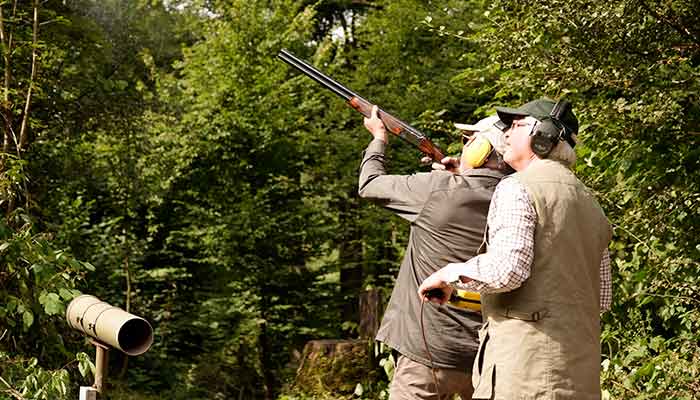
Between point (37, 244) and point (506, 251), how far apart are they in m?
3.23

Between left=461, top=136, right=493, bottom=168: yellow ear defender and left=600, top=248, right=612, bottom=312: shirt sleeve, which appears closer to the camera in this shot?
left=600, top=248, right=612, bottom=312: shirt sleeve

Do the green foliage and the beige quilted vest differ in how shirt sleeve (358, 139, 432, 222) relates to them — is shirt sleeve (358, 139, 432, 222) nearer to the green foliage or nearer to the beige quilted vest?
the beige quilted vest

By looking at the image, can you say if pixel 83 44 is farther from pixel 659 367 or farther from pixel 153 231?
pixel 659 367

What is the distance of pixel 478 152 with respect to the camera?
370cm

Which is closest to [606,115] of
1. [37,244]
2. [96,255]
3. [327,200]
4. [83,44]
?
[37,244]

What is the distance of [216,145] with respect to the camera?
12.3m

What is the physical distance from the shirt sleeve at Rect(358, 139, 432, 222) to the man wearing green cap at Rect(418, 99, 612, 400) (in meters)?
0.74

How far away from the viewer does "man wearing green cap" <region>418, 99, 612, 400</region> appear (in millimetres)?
2854

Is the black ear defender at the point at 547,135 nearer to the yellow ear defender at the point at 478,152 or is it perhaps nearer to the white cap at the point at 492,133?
the white cap at the point at 492,133

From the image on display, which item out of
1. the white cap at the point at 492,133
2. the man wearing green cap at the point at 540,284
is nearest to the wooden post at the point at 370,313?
the white cap at the point at 492,133

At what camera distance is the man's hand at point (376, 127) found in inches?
167

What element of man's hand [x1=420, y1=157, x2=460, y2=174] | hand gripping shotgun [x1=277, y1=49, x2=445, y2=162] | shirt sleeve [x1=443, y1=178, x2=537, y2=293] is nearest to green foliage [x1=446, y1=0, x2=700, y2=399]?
hand gripping shotgun [x1=277, y1=49, x2=445, y2=162]

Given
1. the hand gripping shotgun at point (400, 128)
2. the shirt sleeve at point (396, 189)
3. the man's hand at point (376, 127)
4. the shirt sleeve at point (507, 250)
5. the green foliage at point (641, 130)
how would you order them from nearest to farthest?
the shirt sleeve at point (507, 250)
the shirt sleeve at point (396, 189)
the man's hand at point (376, 127)
the hand gripping shotgun at point (400, 128)
the green foliage at point (641, 130)

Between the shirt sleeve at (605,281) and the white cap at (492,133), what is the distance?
0.56m
